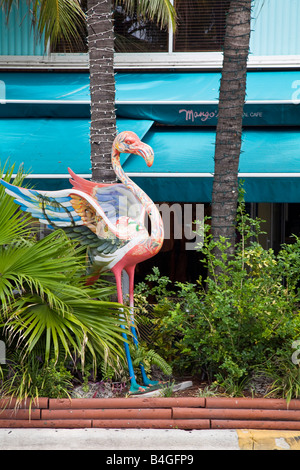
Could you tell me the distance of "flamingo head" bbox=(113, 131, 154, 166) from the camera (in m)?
5.13

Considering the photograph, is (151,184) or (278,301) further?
(151,184)

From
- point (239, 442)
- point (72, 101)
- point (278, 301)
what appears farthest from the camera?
point (72, 101)

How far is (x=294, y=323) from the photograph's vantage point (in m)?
4.84

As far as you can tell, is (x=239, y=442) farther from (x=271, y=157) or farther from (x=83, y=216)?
(x=271, y=157)

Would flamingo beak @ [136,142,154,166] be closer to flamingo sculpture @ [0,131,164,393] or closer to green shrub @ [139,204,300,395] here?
flamingo sculpture @ [0,131,164,393]

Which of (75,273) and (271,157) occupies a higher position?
(271,157)

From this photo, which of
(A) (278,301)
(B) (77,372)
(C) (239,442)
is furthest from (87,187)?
(C) (239,442)

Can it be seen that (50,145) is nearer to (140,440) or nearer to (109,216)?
(109,216)

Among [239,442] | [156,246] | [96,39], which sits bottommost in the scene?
[239,442]

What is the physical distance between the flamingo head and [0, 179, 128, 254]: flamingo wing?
1.87ft

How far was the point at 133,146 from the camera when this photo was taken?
5.19 m

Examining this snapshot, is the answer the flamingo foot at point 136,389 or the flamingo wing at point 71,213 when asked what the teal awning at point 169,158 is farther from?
the flamingo foot at point 136,389

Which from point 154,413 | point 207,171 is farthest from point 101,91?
point 154,413

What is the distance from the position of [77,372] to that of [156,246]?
1269mm
